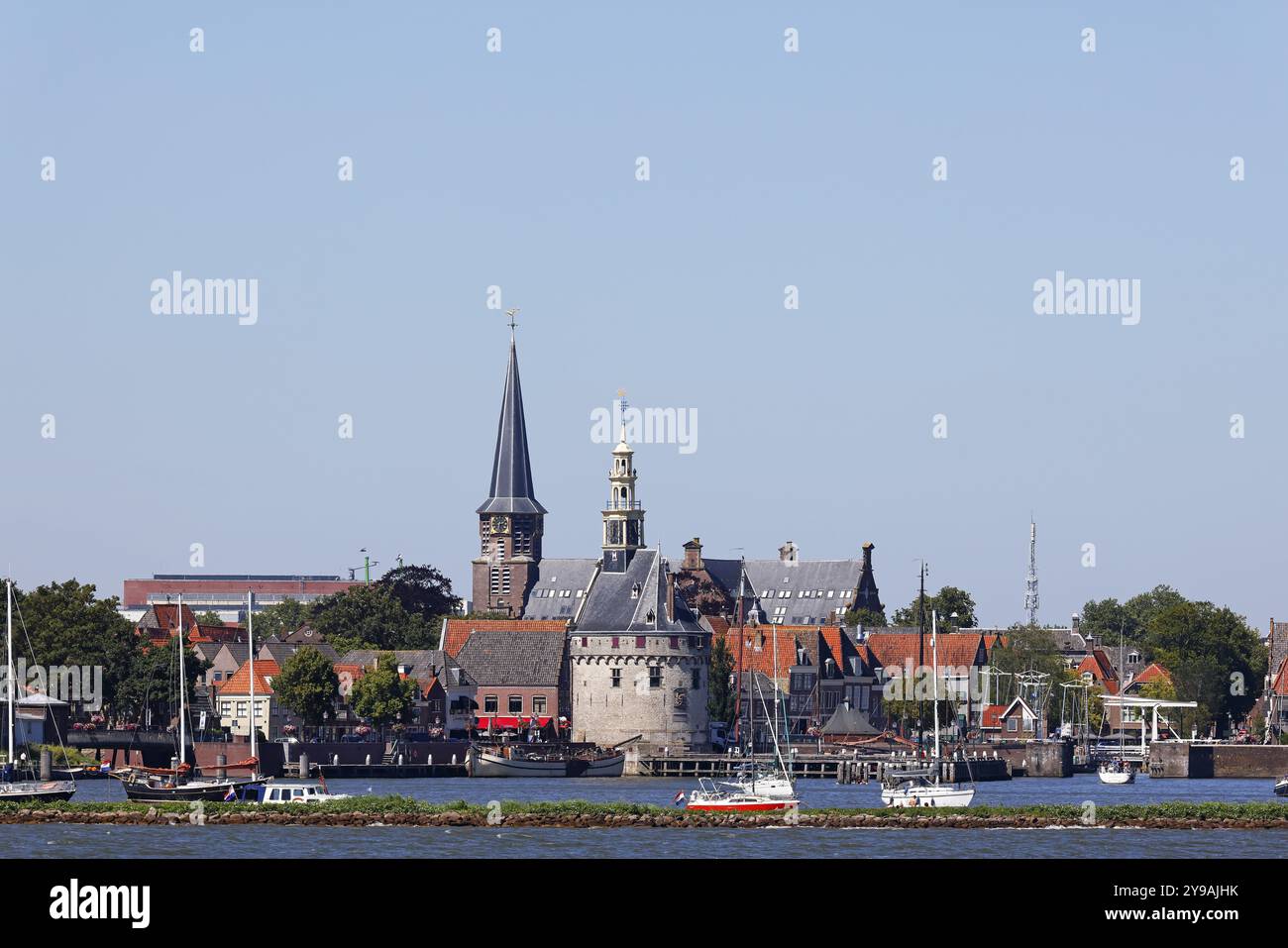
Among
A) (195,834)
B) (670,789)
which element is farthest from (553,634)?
(195,834)

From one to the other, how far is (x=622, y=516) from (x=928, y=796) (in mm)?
87536

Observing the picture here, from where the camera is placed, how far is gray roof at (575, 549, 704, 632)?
141000 mm

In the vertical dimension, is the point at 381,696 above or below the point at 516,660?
below

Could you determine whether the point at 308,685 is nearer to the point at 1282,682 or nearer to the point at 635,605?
the point at 635,605

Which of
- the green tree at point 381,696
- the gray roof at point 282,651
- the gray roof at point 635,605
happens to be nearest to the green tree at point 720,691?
the gray roof at point 635,605

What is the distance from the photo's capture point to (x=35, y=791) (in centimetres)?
8938

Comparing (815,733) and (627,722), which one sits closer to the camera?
(627,722)

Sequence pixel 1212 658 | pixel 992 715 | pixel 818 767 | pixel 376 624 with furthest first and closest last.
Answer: pixel 376 624 < pixel 1212 658 < pixel 992 715 < pixel 818 767

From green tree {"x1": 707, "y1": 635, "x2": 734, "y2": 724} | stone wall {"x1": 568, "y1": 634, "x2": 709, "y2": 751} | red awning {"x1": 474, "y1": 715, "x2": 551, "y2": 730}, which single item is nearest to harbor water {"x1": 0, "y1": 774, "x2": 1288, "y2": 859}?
stone wall {"x1": 568, "y1": 634, "x2": 709, "y2": 751}

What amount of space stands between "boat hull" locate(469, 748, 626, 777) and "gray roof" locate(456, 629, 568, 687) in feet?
70.2

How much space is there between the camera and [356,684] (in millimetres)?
140750

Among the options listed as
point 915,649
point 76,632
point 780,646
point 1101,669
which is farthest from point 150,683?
point 1101,669

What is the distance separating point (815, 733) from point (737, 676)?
13.2 meters
